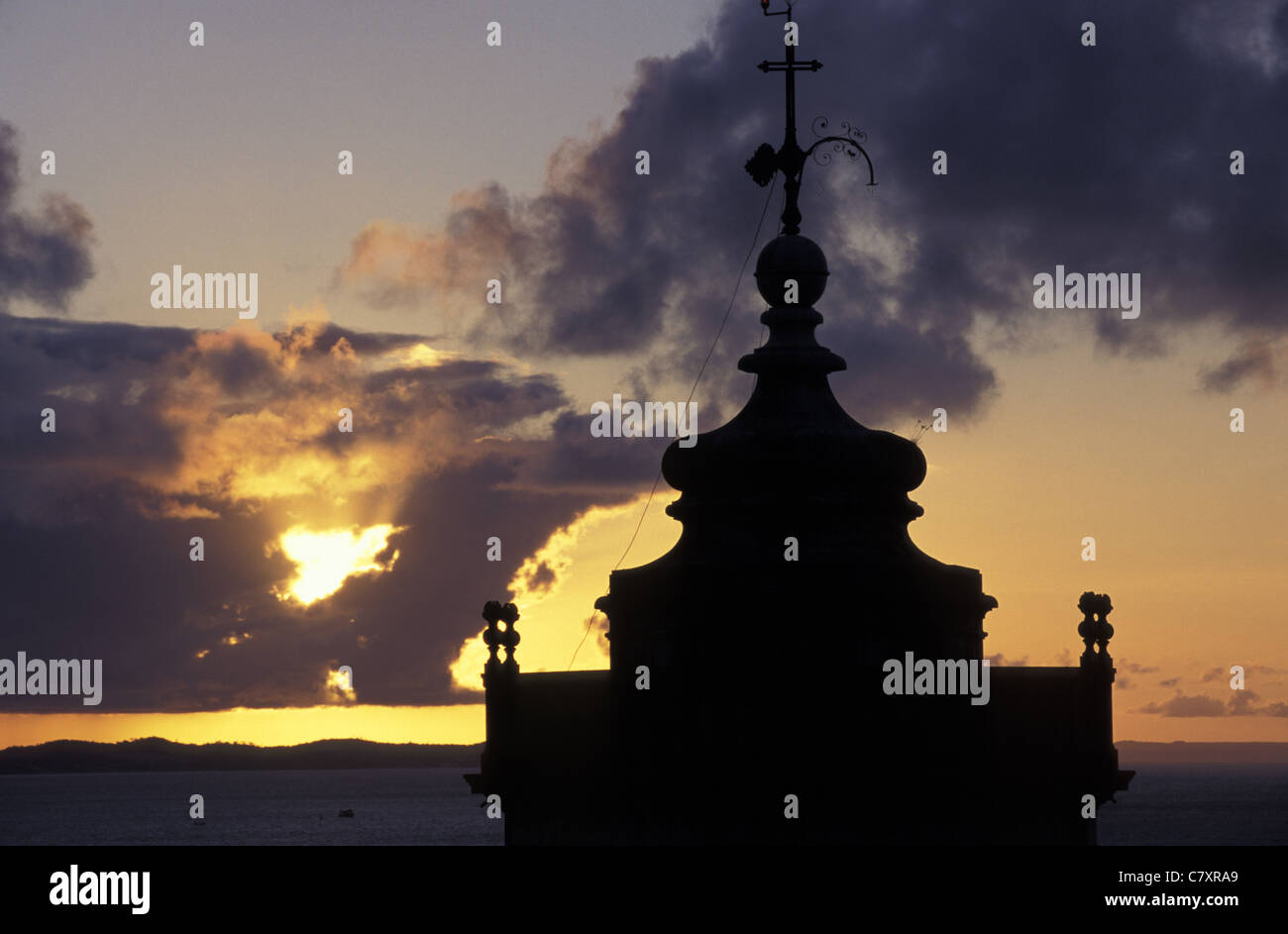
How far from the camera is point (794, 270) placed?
141 ft

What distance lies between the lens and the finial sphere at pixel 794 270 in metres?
43.0

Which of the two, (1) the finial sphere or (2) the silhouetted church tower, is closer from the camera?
(2) the silhouetted church tower

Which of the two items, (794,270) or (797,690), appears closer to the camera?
(797,690)

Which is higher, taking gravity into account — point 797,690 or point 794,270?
point 794,270

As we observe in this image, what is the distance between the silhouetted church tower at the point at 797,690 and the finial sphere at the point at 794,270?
50.9 inches

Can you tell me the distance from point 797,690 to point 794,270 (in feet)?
27.9

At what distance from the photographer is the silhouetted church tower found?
3931 cm

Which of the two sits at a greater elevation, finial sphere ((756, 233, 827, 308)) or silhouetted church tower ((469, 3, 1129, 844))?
finial sphere ((756, 233, 827, 308))

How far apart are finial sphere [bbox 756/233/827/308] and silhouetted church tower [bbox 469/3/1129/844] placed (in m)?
1.29

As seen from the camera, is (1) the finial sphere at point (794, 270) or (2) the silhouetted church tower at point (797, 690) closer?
(2) the silhouetted church tower at point (797, 690)
